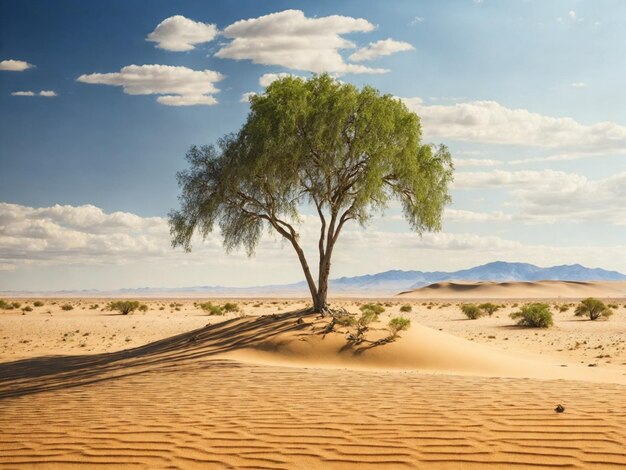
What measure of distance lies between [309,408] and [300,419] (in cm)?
80

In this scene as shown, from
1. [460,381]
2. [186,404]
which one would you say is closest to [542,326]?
[460,381]

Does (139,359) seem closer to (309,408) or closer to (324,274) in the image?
(324,274)

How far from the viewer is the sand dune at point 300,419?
6.56m

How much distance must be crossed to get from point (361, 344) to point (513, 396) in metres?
8.23

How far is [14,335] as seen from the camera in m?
31.6

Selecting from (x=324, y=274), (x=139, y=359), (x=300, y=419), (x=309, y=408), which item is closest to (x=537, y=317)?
(x=324, y=274)

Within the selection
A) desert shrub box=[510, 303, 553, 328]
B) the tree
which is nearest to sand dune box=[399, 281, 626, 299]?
desert shrub box=[510, 303, 553, 328]

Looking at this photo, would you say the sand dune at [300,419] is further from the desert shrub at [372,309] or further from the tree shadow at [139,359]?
the desert shrub at [372,309]

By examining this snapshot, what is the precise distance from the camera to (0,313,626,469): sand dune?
6562 millimetres

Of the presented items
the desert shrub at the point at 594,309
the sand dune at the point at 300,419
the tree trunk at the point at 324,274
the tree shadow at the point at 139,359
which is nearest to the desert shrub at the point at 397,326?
the sand dune at the point at 300,419

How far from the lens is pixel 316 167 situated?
20938 millimetres

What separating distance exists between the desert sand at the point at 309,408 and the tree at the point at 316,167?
4.22m

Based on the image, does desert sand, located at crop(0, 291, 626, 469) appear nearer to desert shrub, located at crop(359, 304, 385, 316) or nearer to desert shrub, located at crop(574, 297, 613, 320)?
desert shrub, located at crop(359, 304, 385, 316)

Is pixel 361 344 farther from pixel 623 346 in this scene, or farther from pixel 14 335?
pixel 14 335
